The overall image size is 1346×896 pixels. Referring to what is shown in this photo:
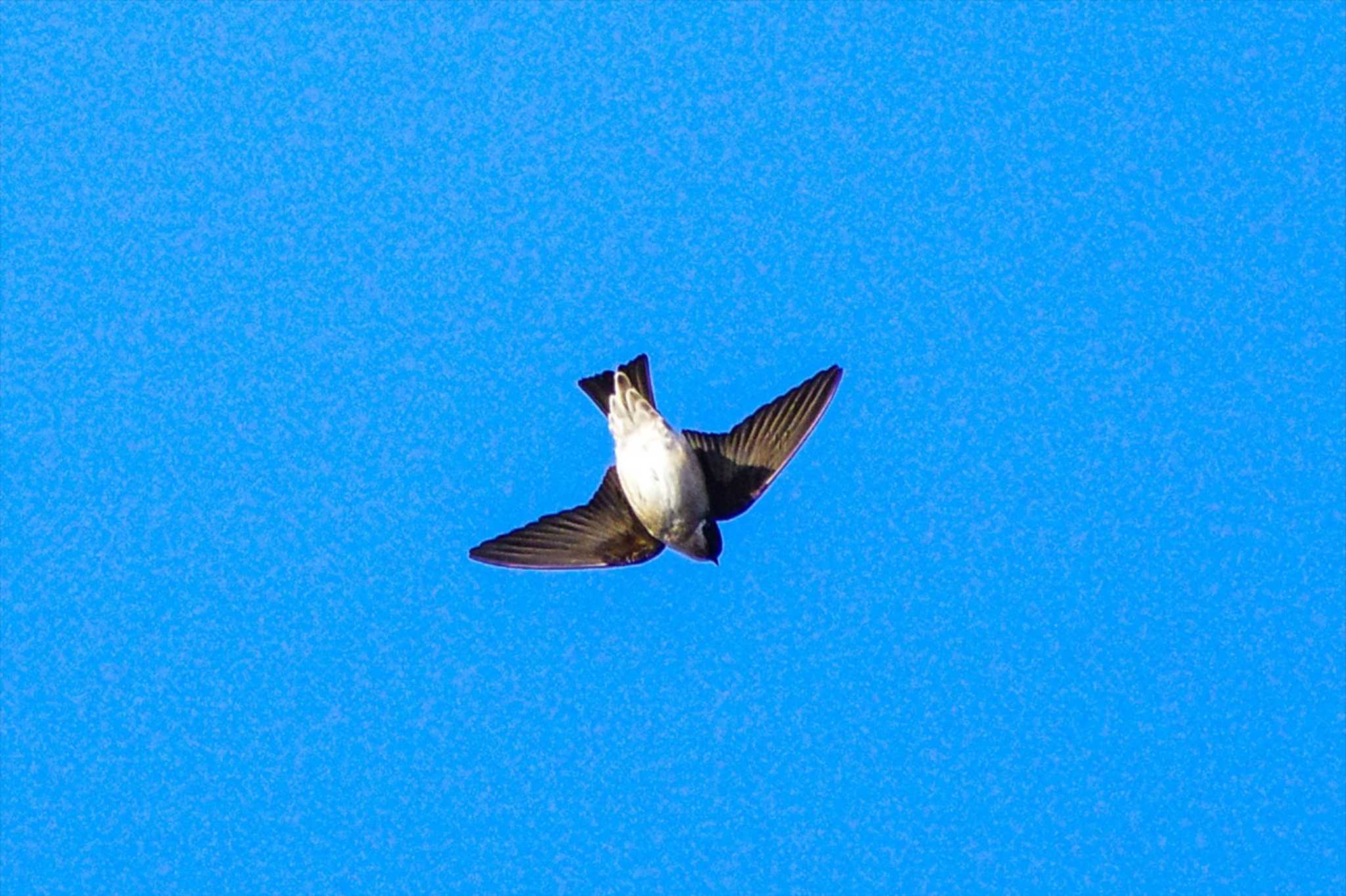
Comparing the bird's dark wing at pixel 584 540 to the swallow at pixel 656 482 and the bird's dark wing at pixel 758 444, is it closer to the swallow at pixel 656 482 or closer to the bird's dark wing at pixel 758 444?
the swallow at pixel 656 482

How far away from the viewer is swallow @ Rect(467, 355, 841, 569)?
14.7m

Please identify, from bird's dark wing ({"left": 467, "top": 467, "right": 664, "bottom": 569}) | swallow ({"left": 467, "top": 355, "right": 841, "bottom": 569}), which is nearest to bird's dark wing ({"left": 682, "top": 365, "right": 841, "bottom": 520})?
swallow ({"left": 467, "top": 355, "right": 841, "bottom": 569})

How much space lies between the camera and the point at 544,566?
14.8 meters

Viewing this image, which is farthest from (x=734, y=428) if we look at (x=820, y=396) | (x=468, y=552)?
(x=468, y=552)

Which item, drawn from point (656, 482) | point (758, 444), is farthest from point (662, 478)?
point (758, 444)

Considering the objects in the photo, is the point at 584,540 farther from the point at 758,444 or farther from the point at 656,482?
the point at 758,444

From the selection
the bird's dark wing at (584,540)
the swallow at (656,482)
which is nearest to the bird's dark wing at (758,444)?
the swallow at (656,482)

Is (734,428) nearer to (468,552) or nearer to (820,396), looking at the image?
(820,396)

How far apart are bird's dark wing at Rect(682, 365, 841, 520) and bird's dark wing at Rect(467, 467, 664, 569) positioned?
0.42 m

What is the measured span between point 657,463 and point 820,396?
89cm

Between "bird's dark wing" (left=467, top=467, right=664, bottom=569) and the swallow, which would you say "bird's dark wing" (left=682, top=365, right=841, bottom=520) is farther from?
"bird's dark wing" (left=467, top=467, right=664, bottom=569)

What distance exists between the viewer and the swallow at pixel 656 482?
14.7m

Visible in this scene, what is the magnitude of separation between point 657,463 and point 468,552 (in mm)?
1043

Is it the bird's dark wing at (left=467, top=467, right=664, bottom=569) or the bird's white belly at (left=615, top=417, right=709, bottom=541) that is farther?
the bird's dark wing at (left=467, top=467, right=664, bottom=569)
